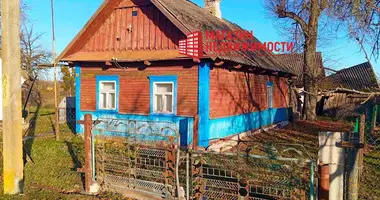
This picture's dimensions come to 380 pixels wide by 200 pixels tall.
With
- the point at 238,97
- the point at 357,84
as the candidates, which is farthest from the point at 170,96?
the point at 357,84

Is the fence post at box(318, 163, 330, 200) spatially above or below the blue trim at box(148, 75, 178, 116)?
below

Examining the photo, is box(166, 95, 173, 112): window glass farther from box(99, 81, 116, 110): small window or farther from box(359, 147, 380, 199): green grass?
box(359, 147, 380, 199): green grass

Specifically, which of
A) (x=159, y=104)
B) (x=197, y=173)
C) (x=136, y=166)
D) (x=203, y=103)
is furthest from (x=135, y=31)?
(x=197, y=173)

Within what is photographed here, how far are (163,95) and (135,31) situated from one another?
2.61 metres

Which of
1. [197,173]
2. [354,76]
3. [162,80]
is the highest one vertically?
[354,76]

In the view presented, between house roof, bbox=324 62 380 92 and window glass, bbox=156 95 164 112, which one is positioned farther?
house roof, bbox=324 62 380 92

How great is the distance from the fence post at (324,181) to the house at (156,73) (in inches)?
234

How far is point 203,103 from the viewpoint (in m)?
10.4

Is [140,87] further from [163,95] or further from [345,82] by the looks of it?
[345,82]

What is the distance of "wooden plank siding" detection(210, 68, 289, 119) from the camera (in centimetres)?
1102

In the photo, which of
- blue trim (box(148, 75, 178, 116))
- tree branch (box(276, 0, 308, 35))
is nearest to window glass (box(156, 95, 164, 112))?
blue trim (box(148, 75, 178, 116))

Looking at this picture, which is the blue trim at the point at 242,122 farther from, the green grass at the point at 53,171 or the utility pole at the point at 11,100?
the utility pole at the point at 11,100

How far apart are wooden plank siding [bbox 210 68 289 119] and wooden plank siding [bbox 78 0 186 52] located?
77.3 inches

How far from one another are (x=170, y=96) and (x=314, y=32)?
12.1 metres
